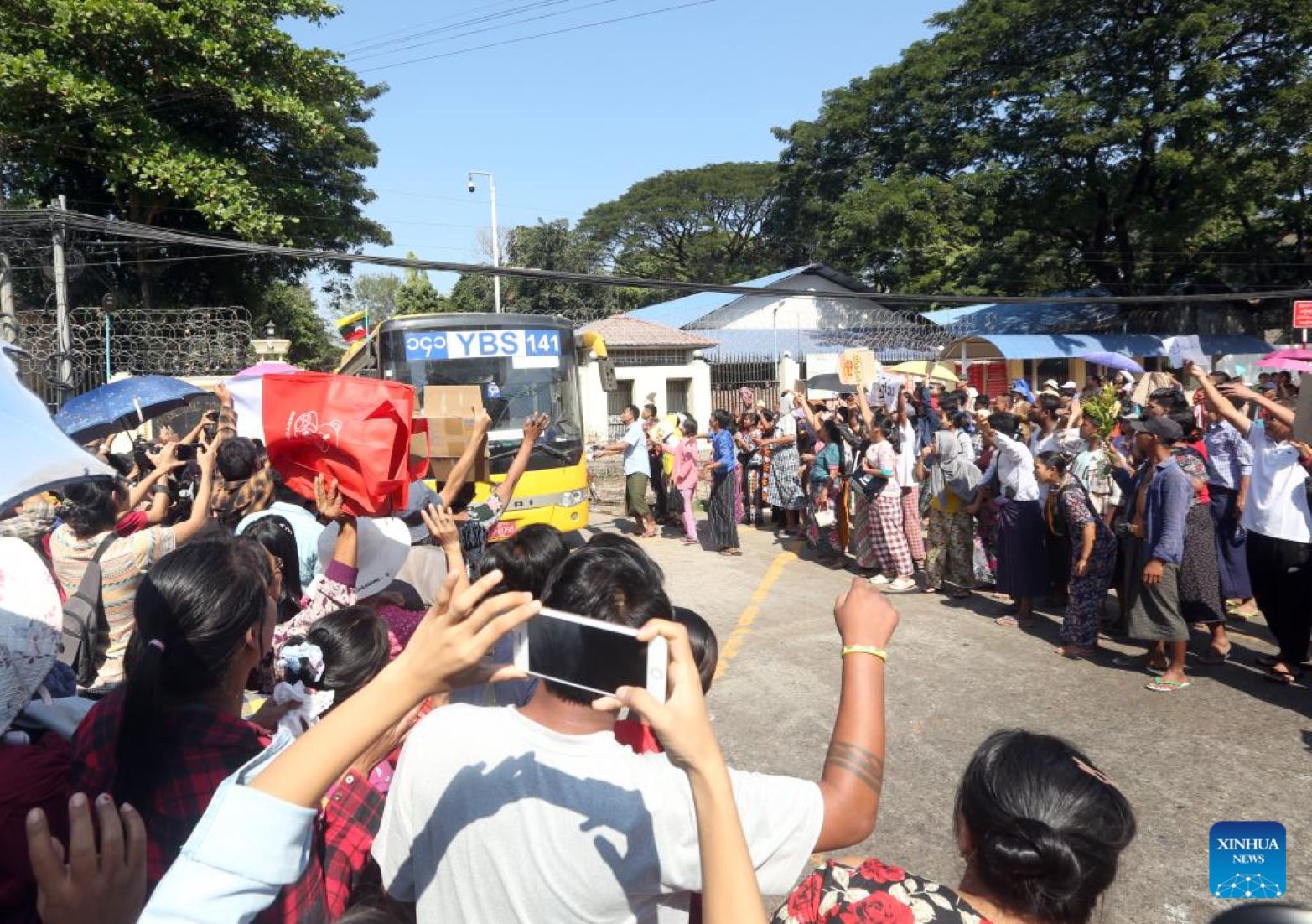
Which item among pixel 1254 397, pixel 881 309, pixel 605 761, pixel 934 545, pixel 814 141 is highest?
pixel 814 141

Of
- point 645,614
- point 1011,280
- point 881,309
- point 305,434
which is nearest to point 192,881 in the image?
point 645,614

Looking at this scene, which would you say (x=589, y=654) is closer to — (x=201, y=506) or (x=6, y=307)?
(x=201, y=506)

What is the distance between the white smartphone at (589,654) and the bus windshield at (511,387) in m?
6.97

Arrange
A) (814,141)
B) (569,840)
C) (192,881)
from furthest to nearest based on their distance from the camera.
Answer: (814,141)
(569,840)
(192,881)

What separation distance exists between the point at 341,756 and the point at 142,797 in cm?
86

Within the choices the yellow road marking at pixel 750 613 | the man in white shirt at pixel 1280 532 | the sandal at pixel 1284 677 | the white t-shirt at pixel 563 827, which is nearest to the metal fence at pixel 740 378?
the yellow road marking at pixel 750 613

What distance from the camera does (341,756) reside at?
108 cm

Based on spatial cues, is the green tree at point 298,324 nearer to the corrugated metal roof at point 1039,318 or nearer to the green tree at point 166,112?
the green tree at point 166,112

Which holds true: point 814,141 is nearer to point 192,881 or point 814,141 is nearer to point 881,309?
point 881,309

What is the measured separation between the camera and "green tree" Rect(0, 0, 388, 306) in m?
16.1

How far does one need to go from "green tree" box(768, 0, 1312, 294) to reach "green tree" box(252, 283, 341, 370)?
60.5ft

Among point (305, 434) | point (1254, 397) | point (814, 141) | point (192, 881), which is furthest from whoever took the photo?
point (814, 141)

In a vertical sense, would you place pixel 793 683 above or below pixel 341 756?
below

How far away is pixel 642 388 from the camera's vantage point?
941 inches
